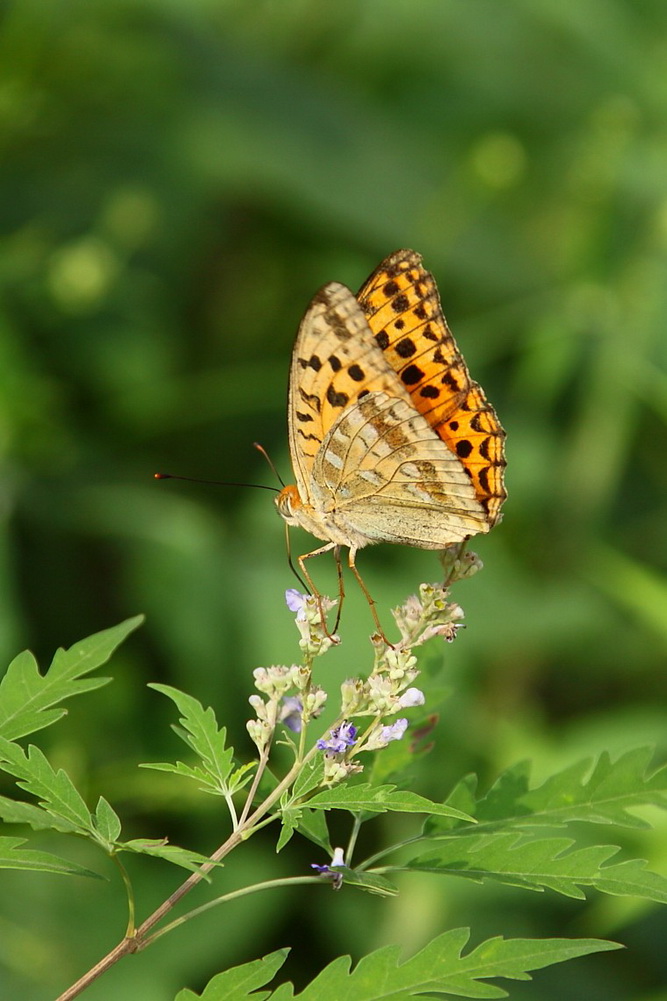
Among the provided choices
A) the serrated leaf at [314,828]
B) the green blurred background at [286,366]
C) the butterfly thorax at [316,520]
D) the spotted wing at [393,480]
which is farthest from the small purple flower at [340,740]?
the green blurred background at [286,366]

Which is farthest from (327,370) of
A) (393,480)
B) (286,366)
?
(286,366)

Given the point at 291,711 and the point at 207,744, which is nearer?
the point at 207,744

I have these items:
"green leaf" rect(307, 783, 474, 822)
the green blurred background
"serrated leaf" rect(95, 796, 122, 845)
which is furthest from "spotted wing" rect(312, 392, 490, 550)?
the green blurred background

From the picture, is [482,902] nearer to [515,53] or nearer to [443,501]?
[443,501]

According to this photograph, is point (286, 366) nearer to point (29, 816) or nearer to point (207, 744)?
point (207, 744)

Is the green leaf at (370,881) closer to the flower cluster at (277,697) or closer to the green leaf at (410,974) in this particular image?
the green leaf at (410,974)

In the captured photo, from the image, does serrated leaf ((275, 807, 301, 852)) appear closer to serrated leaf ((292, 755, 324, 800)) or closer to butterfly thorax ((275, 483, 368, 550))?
serrated leaf ((292, 755, 324, 800))
